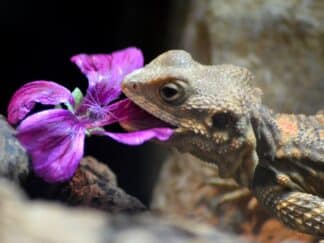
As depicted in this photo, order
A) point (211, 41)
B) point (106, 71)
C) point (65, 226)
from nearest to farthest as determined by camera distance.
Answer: point (65, 226)
point (106, 71)
point (211, 41)

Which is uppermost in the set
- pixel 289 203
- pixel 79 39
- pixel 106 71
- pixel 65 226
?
pixel 79 39

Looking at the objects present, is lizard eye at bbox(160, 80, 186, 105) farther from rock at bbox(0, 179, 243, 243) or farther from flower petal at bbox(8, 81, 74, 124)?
rock at bbox(0, 179, 243, 243)

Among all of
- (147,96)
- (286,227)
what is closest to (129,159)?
(147,96)

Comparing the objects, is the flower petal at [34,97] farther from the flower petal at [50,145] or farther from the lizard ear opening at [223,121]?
the lizard ear opening at [223,121]

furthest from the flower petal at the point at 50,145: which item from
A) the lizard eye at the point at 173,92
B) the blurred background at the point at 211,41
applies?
the blurred background at the point at 211,41

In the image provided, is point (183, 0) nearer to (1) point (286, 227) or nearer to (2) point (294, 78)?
(2) point (294, 78)

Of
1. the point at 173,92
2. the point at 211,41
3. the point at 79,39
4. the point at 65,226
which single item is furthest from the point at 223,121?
the point at 79,39

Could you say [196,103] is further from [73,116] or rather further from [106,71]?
[73,116]
